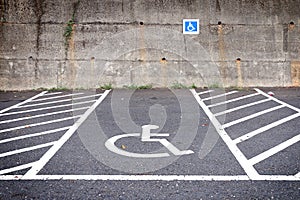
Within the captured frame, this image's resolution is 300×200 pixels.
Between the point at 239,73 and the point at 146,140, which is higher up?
the point at 239,73

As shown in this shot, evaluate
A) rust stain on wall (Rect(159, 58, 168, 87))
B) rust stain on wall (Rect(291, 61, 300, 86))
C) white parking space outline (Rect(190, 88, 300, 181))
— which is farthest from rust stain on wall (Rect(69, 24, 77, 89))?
rust stain on wall (Rect(291, 61, 300, 86))

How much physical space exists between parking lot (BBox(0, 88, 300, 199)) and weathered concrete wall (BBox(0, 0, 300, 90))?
1894 millimetres

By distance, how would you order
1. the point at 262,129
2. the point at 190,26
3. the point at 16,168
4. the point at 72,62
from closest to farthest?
the point at 16,168, the point at 262,129, the point at 72,62, the point at 190,26

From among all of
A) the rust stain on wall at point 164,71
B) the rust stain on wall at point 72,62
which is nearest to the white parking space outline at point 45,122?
the rust stain on wall at point 72,62

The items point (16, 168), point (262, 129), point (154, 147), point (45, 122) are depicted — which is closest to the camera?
point (16, 168)

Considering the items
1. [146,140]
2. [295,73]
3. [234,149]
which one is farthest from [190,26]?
[234,149]

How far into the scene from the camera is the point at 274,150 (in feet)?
13.0

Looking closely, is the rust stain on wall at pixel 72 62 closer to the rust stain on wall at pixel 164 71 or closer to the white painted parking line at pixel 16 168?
the rust stain on wall at pixel 164 71

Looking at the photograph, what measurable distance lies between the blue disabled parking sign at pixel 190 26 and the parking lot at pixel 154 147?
276cm

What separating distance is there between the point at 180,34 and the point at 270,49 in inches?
108

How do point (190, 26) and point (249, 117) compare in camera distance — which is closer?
point (249, 117)

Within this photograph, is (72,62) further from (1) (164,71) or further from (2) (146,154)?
(2) (146,154)

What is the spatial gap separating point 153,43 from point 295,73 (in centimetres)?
435

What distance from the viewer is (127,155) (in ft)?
12.6
